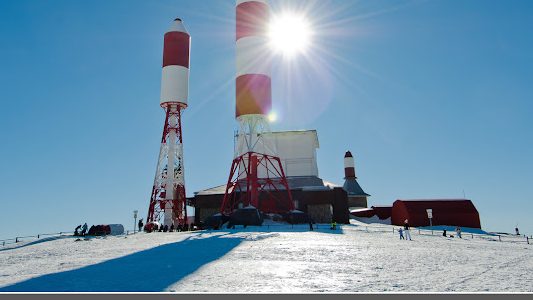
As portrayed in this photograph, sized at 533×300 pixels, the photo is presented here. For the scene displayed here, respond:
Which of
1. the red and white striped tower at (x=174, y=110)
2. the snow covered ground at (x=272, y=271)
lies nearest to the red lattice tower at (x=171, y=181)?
the red and white striped tower at (x=174, y=110)

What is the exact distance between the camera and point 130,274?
11.5 metres

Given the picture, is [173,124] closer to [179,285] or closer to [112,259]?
[112,259]

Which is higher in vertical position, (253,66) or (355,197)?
(253,66)

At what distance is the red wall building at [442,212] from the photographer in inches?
1957

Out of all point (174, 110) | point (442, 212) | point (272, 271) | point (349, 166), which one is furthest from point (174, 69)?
point (349, 166)

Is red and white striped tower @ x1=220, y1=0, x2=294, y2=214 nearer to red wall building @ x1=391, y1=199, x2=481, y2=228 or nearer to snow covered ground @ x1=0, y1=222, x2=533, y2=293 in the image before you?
red wall building @ x1=391, y1=199, x2=481, y2=228

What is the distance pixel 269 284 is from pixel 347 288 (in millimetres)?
1971

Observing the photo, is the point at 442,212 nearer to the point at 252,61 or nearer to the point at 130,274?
the point at 252,61

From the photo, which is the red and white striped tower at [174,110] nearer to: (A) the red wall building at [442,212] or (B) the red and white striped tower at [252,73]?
(B) the red and white striped tower at [252,73]

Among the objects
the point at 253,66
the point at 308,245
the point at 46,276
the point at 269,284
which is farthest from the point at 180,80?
the point at 269,284

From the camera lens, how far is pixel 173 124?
49875mm

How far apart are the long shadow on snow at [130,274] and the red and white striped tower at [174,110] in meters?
31.4

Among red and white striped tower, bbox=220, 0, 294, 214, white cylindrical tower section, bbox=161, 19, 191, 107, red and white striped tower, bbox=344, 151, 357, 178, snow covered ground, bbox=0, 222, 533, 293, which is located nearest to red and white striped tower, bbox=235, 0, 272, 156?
red and white striped tower, bbox=220, 0, 294, 214

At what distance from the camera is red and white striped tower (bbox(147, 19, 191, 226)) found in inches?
1876
